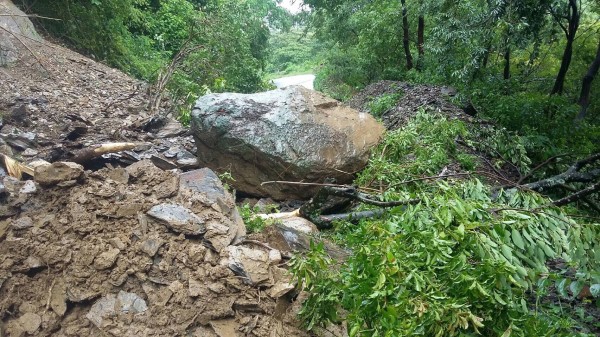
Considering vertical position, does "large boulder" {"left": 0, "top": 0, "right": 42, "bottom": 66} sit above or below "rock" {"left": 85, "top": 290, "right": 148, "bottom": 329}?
above

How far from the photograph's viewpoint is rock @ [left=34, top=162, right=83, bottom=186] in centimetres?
380

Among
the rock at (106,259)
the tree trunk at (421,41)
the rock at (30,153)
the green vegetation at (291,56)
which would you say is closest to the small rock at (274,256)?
the rock at (106,259)

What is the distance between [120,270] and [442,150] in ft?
13.1

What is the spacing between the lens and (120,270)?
10.6 feet

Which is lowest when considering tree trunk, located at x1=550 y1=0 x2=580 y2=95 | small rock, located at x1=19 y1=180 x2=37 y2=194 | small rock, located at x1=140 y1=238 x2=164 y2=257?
small rock, located at x1=140 y1=238 x2=164 y2=257

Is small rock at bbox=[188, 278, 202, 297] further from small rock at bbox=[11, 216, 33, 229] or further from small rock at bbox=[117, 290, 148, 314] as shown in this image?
small rock at bbox=[11, 216, 33, 229]

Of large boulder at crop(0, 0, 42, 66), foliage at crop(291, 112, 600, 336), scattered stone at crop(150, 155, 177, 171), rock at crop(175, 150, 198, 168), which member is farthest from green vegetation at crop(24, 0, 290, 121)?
foliage at crop(291, 112, 600, 336)

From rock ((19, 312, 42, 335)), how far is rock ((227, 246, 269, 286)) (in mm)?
1181

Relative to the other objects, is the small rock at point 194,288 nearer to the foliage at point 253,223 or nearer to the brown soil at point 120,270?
the brown soil at point 120,270

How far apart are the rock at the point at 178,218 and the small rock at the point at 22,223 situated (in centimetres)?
82

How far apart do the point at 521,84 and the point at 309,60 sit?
22460mm

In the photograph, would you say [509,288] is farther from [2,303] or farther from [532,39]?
[532,39]

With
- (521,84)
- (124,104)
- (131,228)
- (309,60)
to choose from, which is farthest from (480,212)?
(309,60)

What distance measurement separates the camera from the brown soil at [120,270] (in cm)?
297
